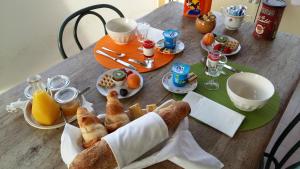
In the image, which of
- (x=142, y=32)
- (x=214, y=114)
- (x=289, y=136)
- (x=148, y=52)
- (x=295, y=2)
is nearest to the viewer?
(x=214, y=114)

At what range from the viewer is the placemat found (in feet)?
3.44

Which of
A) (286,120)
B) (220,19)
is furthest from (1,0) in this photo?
(286,120)

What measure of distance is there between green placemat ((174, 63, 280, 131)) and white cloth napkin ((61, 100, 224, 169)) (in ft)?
0.59

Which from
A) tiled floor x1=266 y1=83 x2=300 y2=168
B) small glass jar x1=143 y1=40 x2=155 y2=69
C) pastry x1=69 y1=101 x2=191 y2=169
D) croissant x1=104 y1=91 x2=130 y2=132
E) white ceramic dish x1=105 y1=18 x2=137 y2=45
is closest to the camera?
pastry x1=69 y1=101 x2=191 y2=169

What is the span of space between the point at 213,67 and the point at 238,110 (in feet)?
0.68

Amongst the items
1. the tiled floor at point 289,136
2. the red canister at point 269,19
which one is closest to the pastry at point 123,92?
the red canister at point 269,19

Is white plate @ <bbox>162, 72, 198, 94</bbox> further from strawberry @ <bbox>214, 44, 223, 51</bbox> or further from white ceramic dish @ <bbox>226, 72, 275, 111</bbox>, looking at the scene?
strawberry @ <bbox>214, 44, 223, 51</bbox>

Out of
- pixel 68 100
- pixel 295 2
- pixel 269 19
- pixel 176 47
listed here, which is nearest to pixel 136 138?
pixel 68 100

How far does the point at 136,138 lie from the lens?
61cm

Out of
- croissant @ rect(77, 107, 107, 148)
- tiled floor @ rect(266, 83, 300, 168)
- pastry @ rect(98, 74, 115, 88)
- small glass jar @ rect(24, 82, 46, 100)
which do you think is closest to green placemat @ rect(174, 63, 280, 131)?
pastry @ rect(98, 74, 115, 88)

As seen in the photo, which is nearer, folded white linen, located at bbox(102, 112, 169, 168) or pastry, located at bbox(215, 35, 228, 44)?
folded white linen, located at bbox(102, 112, 169, 168)

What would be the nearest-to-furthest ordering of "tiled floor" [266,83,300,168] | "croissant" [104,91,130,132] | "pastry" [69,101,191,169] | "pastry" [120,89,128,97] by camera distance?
"pastry" [69,101,191,169]
"croissant" [104,91,130,132]
"pastry" [120,89,128,97]
"tiled floor" [266,83,300,168]

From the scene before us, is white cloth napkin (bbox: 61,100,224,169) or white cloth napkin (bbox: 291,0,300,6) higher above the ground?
white cloth napkin (bbox: 61,100,224,169)

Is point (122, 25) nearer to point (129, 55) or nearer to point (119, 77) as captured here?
point (129, 55)
